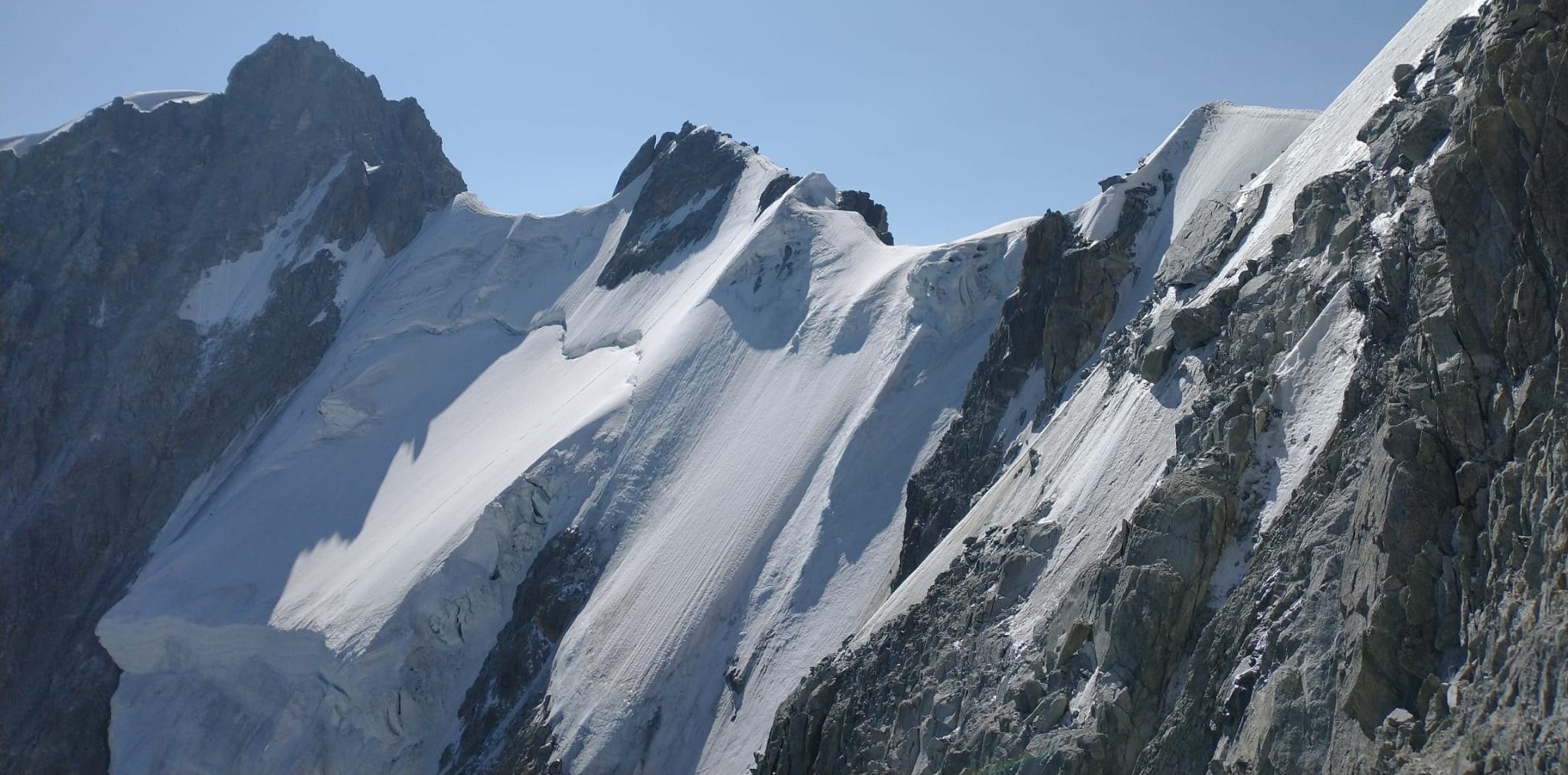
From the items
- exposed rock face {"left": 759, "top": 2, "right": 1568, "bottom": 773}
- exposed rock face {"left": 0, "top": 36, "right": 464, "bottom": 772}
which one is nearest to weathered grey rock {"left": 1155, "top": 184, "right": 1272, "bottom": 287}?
exposed rock face {"left": 759, "top": 2, "right": 1568, "bottom": 773}

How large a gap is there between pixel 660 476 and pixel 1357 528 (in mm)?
28930

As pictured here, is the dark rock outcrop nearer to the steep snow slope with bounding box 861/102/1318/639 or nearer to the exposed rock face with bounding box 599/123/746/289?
the steep snow slope with bounding box 861/102/1318/639

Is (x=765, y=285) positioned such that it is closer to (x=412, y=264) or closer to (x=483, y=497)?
(x=483, y=497)

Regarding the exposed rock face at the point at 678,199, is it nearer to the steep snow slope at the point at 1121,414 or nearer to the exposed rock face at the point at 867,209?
the exposed rock face at the point at 867,209

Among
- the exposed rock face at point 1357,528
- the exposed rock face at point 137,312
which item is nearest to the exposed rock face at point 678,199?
the exposed rock face at point 137,312

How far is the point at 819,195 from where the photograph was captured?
53531 millimetres

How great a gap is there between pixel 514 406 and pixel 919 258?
19375 mm

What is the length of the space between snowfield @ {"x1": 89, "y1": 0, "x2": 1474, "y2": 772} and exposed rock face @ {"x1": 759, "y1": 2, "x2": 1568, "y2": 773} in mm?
927

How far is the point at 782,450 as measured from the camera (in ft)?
133

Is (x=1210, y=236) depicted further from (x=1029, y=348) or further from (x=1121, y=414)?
(x=1029, y=348)

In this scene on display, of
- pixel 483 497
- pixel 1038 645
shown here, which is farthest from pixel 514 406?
pixel 1038 645

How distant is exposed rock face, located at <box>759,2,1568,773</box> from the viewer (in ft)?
45.6

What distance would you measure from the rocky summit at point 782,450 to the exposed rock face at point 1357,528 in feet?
0.22

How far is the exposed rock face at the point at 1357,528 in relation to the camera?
547 inches
